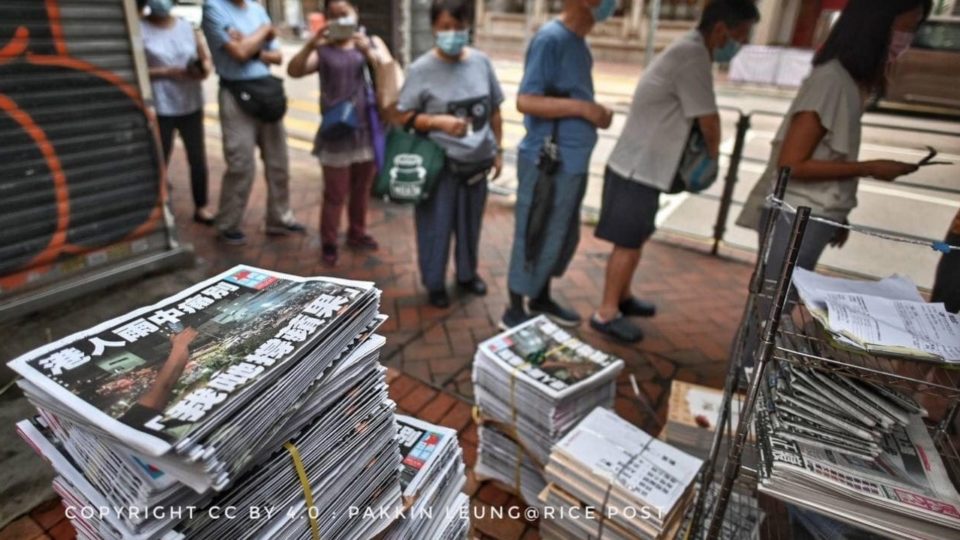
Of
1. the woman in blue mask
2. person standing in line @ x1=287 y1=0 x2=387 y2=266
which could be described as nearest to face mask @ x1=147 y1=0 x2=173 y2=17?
person standing in line @ x1=287 y1=0 x2=387 y2=266

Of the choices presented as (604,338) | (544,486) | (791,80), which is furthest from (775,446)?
(791,80)

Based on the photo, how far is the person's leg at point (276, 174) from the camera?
153 inches

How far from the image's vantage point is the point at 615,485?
5.46 ft

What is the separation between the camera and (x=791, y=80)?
1305cm

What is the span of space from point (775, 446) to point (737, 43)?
6.98ft

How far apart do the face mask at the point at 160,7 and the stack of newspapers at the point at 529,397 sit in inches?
122

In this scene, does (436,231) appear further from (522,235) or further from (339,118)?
(339,118)

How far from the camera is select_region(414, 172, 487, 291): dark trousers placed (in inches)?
124

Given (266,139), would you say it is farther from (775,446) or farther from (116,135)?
(775,446)

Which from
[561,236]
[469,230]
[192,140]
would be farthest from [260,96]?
[561,236]

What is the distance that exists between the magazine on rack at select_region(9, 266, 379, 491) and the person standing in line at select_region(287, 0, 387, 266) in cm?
241

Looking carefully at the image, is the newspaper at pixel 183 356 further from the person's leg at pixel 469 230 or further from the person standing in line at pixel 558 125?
the person's leg at pixel 469 230

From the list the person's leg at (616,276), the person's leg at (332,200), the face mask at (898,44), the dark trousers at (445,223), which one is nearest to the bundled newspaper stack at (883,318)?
the face mask at (898,44)

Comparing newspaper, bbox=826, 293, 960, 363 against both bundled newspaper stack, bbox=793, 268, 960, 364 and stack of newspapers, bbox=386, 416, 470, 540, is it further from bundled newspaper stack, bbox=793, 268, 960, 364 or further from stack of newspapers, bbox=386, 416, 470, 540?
stack of newspapers, bbox=386, 416, 470, 540
